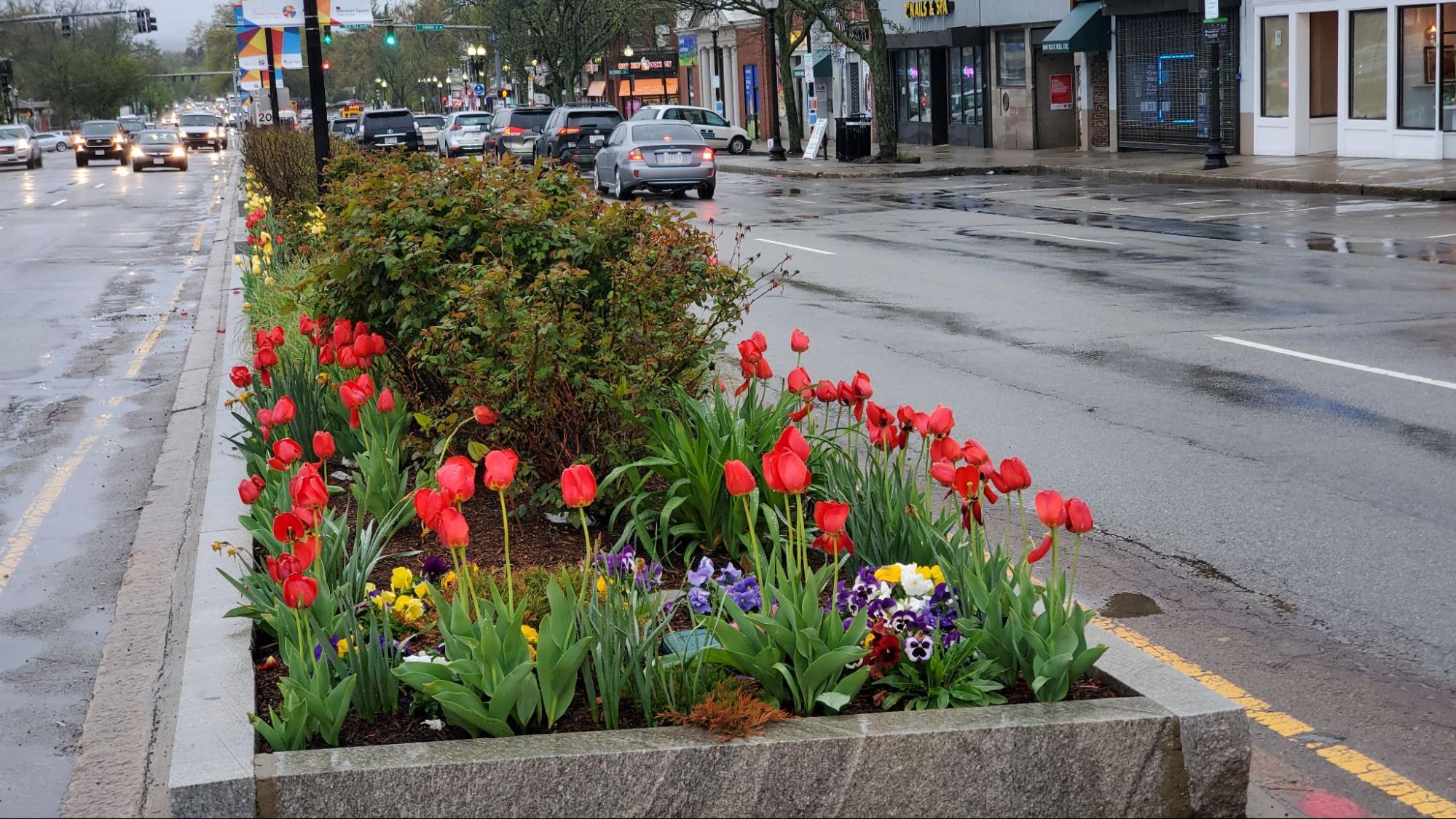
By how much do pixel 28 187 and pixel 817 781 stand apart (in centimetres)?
4725

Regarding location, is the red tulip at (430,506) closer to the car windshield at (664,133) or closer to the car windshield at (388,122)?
the car windshield at (664,133)

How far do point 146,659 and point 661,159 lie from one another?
25598 mm

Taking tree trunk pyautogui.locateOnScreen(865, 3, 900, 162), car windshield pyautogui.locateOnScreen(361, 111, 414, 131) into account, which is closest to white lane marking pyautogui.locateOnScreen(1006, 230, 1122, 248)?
tree trunk pyautogui.locateOnScreen(865, 3, 900, 162)

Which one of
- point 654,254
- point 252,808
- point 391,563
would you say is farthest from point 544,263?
point 252,808

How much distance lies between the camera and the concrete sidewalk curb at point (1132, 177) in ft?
79.0

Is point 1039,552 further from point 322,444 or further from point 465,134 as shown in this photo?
point 465,134

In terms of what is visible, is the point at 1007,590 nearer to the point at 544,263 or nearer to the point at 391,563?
the point at 391,563

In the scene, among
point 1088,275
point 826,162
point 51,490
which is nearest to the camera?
point 51,490

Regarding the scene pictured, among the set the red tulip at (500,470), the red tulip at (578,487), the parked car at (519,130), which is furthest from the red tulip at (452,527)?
the parked car at (519,130)

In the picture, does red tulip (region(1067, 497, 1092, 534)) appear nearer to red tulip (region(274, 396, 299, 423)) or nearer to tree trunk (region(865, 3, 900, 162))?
Result: red tulip (region(274, 396, 299, 423))

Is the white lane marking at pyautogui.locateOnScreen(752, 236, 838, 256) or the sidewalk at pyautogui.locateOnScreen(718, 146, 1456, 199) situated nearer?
the white lane marking at pyautogui.locateOnScreen(752, 236, 838, 256)

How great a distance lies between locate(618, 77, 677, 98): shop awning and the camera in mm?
80750

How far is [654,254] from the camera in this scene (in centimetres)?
661

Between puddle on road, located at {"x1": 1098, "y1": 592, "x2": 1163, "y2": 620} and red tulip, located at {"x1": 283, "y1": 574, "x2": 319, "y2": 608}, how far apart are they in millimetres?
3040
